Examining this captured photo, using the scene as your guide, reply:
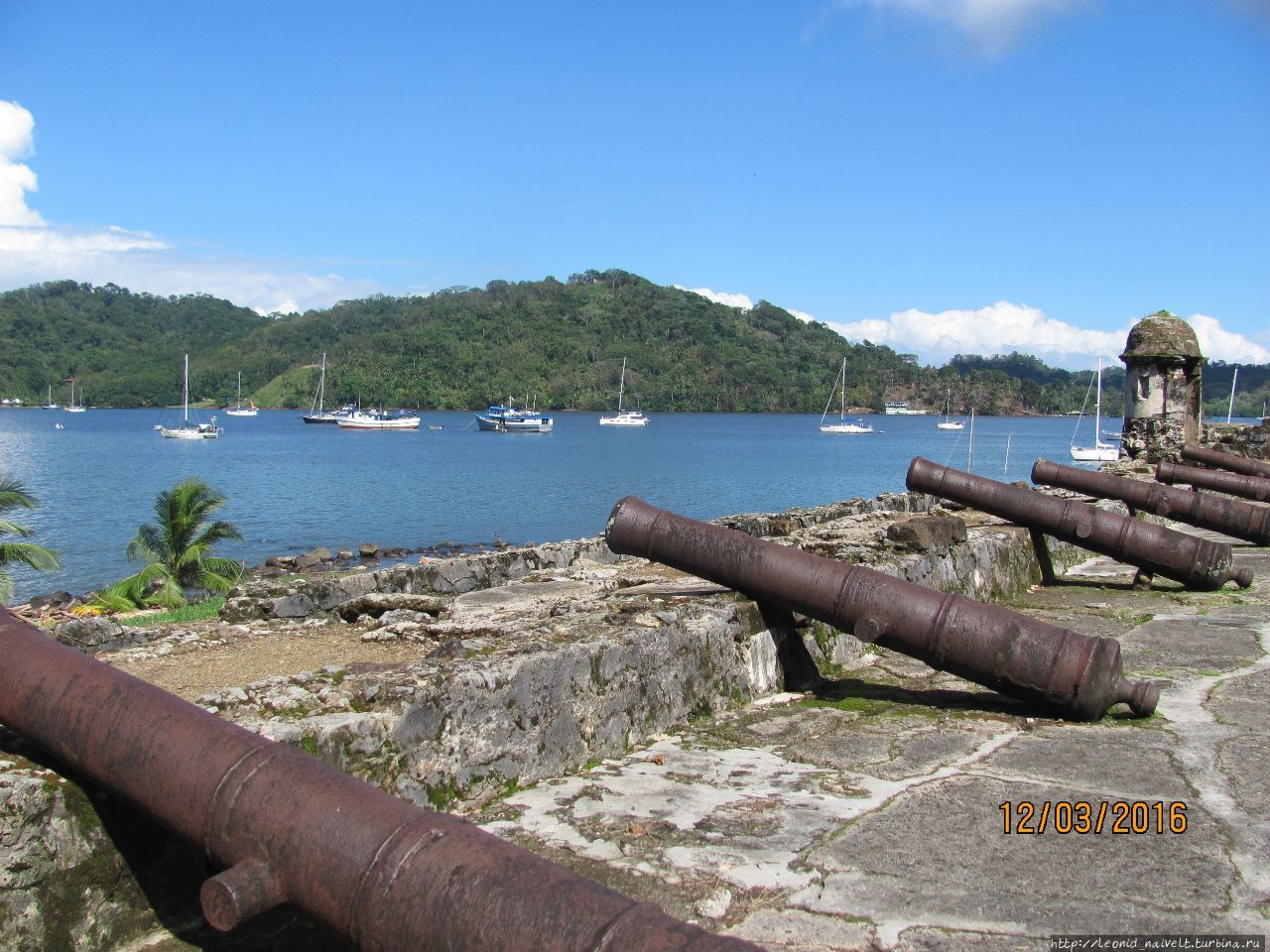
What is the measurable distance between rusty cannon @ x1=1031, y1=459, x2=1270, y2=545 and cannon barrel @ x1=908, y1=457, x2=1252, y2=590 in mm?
1261

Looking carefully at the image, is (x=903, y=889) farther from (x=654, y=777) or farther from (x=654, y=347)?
(x=654, y=347)

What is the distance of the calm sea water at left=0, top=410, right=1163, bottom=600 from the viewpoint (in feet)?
119

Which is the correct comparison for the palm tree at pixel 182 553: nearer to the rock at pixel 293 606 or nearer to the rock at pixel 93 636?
the rock at pixel 93 636

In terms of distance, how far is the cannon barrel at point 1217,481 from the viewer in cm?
1114

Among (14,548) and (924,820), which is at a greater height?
(924,820)

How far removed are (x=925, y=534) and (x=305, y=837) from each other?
17.1 feet

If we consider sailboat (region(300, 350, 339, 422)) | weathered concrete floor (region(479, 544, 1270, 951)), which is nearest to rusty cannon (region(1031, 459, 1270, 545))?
weathered concrete floor (region(479, 544, 1270, 951))

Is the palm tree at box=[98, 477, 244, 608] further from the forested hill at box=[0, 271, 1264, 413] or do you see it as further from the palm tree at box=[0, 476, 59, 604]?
the forested hill at box=[0, 271, 1264, 413]

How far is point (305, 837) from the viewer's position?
7.55ft

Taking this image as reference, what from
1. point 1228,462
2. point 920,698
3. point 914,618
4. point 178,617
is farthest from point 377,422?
Answer: point 914,618

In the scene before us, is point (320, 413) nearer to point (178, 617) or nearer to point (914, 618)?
point (178, 617)

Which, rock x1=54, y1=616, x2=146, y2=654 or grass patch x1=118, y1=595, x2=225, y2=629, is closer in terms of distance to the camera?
rock x1=54, y1=616, x2=146, y2=654

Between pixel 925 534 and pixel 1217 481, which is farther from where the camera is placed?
pixel 1217 481

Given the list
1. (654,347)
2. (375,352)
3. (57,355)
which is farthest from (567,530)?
(57,355)
